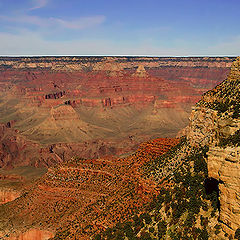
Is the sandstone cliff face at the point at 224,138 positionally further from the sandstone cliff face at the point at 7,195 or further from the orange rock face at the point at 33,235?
the sandstone cliff face at the point at 7,195

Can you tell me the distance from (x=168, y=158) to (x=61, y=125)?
163 meters

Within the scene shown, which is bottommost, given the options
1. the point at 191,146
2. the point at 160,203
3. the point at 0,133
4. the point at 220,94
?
the point at 0,133

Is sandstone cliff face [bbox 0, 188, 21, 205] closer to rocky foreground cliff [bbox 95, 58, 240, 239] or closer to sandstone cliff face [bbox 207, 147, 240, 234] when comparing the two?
rocky foreground cliff [bbox 95, 58, 240, 239]

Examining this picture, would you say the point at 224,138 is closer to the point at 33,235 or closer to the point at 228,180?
the point at 228,180

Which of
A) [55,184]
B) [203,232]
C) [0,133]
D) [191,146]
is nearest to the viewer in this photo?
[203,232]

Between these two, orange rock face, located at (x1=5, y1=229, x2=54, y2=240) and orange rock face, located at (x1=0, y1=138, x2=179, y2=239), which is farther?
orange rock face, located at (x1=5, y1=229, x2=54, y2=240)

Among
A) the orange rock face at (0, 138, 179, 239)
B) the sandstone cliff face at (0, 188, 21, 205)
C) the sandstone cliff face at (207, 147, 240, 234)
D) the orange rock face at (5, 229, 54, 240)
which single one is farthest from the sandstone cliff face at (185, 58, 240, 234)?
the sandstone cliff face at (0, 188, 21, 205)

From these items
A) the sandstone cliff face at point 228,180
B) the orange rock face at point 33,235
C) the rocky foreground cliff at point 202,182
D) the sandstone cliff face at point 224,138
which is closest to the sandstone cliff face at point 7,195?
the orange rock face at point 33,235

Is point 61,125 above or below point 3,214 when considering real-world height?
below

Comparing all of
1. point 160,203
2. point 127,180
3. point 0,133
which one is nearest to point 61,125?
point 0,133

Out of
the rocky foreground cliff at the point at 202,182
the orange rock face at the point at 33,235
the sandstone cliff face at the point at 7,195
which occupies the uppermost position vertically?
the rocky foreground cliff at the point at 202,182

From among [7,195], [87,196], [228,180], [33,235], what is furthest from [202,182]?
[7,195]

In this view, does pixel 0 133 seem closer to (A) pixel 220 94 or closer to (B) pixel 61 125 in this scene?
(B) pixel 61 125

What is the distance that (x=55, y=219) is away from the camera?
4803 cm
